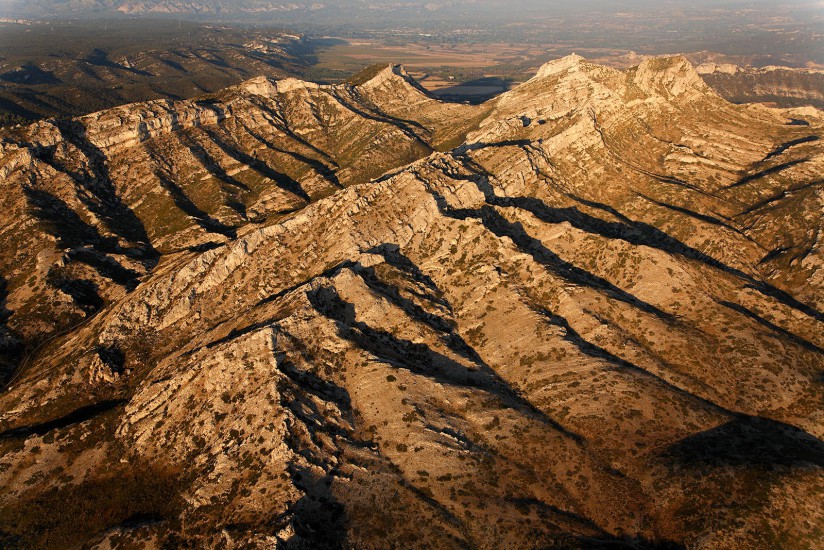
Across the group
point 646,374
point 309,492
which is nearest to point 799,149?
point 646,374

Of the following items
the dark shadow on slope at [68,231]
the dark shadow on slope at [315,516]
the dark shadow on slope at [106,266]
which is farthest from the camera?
the dark shadow on slope at [68,231]

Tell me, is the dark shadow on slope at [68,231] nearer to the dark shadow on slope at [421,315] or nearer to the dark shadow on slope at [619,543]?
the dark shadow on slope at [421,315]

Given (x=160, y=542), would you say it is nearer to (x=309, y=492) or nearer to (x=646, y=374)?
(x=309, y=492)

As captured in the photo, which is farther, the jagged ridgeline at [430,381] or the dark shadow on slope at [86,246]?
the dark shadow on slope at [86,246]

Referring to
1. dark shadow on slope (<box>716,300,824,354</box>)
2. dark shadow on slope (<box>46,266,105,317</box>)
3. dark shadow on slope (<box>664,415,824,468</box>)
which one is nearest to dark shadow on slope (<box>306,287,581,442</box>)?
dark shadow on slope (<box>664,415,824,468</box>)

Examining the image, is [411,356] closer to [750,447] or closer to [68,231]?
[750,447]

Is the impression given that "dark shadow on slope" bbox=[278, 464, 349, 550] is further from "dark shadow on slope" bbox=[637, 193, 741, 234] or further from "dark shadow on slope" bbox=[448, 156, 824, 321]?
"dark shadow on slope" bbox=[637, 193, 741, 234]

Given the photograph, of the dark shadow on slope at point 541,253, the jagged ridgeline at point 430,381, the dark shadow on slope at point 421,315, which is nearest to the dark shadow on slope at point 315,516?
the jagged ridgeline at point 430,381
